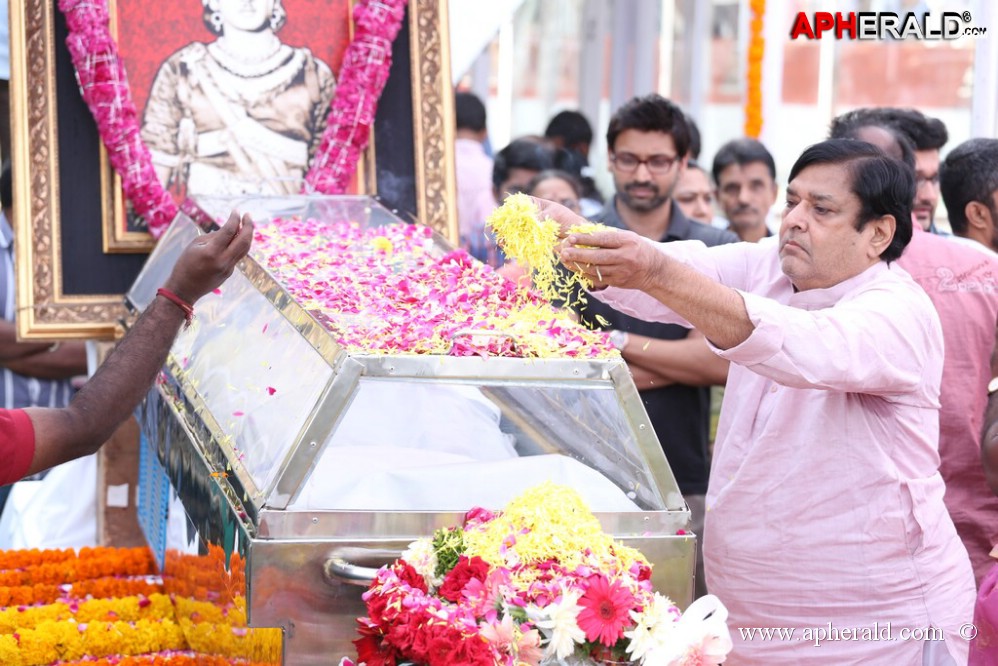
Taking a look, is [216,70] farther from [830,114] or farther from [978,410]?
[830,114]

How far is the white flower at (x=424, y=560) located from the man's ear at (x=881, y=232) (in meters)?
1.41

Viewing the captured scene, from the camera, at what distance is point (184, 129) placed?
17.6 ft

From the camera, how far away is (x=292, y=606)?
8.98 feet

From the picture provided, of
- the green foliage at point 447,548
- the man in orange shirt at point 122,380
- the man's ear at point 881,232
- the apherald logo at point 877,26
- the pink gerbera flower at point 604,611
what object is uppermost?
the apherald logo at point 877,26

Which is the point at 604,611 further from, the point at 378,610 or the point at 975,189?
the point at 975,189

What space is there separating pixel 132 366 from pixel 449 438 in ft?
2.51

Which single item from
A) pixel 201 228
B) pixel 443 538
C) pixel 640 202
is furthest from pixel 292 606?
pixel 640 202

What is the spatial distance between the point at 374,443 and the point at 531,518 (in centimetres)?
53

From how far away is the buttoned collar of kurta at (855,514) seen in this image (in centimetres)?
320

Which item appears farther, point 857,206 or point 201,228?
point 201,228

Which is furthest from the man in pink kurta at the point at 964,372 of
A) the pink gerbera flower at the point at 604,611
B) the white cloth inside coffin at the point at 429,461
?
the pink gerbera flower at the point at 604,611

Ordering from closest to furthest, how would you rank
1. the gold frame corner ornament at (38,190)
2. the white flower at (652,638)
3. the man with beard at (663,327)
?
the white flower at (652,638), the man with beard at (663,327), the gold frame corner ornament at (38,190)

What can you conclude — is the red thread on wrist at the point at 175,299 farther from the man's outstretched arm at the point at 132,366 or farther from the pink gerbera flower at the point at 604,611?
the pink gerbera flower at the point at 604,611

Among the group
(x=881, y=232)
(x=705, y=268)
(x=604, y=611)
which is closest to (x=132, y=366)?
(x=604, y=611)
